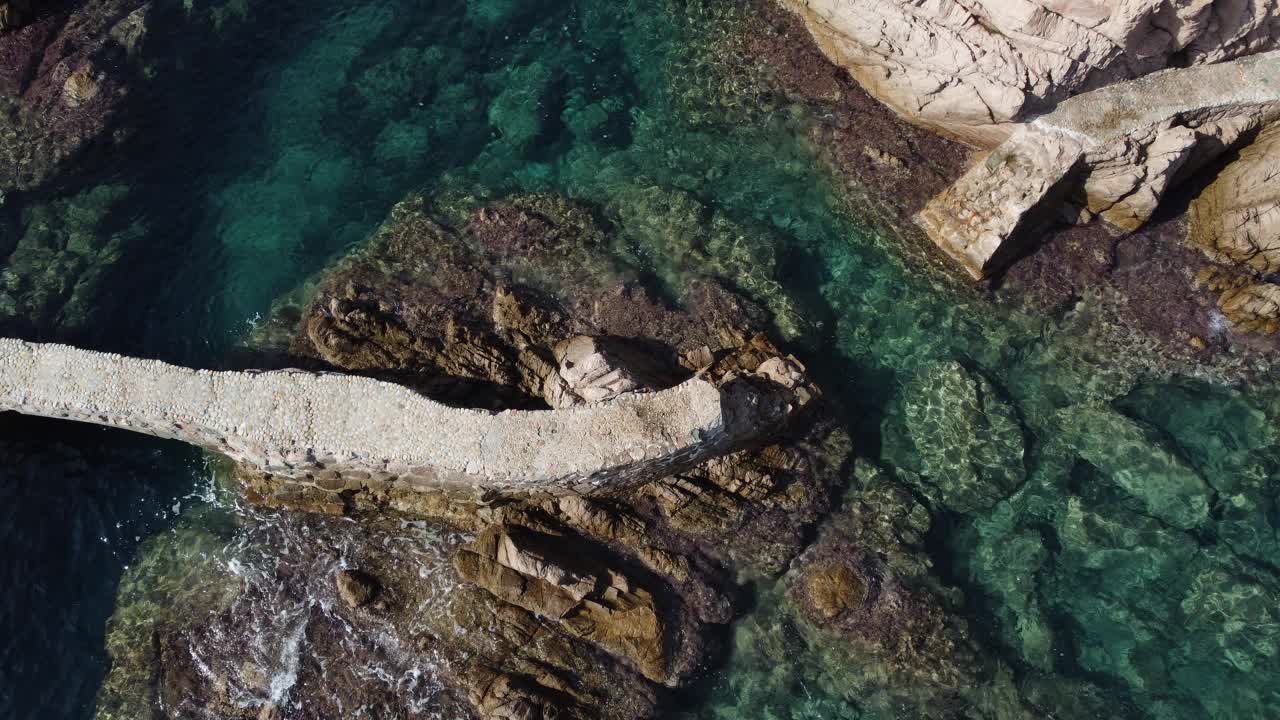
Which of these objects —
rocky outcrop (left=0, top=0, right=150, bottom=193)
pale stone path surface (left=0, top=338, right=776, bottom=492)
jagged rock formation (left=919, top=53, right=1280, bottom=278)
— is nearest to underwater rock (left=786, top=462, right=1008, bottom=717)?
→ pale stone path surface (left=0, top=338, right=776, bottom=492)

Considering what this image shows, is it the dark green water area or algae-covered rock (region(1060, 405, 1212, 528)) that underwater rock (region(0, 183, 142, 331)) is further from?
algae-covered rock (region(1060, 405, 1212, 528))

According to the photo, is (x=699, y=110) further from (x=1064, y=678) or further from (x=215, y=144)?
(x=1064, y=678)

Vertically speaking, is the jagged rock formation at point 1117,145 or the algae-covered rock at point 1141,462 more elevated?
the jagged rock formation at point 1117,145

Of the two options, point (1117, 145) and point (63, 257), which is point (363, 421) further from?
point (1117, 145)

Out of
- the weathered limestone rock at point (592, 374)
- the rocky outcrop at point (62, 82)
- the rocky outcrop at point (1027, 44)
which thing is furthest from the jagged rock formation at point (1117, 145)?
the rocky outcrop at point (62, 82)

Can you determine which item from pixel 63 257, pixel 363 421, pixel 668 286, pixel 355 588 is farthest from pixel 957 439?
pixel 63 257

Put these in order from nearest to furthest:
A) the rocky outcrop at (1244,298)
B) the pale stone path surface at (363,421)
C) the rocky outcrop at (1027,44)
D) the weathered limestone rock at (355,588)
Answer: the pale stone path surface at (363,421)
the weathered limestone rock at (355,588)
the rocky outcrop at (1027,44)
the rocky outcrop at (1244,298)

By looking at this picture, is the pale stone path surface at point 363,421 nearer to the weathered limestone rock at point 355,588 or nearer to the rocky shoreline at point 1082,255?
the weathered limestone rock at point 355,588
